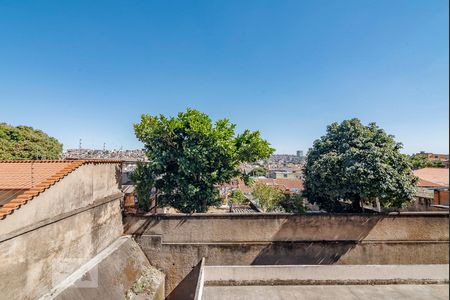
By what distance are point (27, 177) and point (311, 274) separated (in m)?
12.4

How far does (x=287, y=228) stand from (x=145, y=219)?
22.7 ft

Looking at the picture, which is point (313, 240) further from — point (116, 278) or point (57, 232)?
point (57, 232)

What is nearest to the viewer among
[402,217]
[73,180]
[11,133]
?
[73,180]

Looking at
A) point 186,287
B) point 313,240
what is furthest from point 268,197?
point 186,287

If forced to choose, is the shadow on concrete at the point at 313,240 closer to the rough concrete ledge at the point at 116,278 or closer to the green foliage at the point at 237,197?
the rough concrete ledge at the point at 116,278

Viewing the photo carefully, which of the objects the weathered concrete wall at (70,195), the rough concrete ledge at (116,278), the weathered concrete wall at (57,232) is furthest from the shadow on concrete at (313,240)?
the weathered concrete wall at (70,195)

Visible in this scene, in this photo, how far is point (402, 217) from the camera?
1224 centimetres

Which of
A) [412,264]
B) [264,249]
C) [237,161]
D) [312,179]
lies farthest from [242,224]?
[412,264]

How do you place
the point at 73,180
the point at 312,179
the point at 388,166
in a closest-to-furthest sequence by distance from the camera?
the point at 73,180 < the point at 388,166 < the point at 312,179

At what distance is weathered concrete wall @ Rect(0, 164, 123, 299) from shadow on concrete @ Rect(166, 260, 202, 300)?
383cm

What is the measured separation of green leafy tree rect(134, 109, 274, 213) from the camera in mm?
12562

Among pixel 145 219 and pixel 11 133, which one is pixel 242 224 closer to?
pixel 145 219

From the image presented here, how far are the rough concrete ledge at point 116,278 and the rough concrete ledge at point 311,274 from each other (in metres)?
2.56

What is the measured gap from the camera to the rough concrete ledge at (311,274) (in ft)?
38.1
